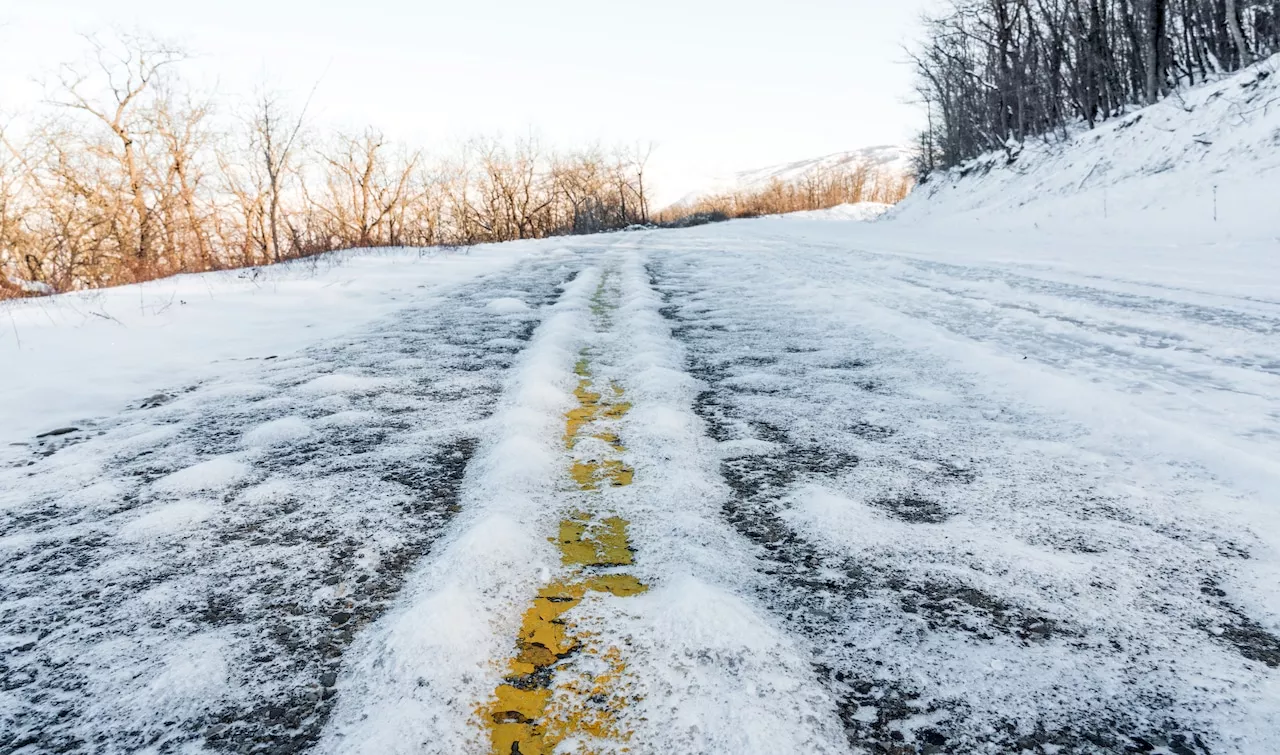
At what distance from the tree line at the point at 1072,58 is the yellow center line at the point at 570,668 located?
14326mm

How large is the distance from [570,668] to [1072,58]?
19.9 metres

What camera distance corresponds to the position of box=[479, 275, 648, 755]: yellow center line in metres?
0.95

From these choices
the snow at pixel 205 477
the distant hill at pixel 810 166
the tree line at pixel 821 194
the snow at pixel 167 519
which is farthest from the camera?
the distant hill at pixel 810 166

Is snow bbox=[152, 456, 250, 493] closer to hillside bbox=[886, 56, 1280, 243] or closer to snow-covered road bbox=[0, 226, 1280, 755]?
snow-covered road bbox=[0, 226, 1280, 755]

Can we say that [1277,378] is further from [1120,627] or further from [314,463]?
[314,463]

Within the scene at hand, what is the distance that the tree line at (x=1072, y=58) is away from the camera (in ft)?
39.4

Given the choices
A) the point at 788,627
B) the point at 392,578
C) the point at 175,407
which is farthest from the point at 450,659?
the point at 175,407

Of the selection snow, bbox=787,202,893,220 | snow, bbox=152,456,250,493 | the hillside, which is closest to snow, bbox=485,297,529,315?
snow, bbox=152,456,250,493

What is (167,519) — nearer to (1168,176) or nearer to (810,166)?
(1168,176)

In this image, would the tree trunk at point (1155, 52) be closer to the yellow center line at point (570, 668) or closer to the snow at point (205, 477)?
the yellow center line at point (570, 668)

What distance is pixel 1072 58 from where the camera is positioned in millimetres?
15633

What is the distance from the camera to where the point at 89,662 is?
1.17 m

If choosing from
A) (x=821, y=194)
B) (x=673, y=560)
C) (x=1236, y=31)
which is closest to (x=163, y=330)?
(x=673, y=560)

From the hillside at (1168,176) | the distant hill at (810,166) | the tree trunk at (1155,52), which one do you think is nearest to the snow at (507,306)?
the hillside at (1168,176)
